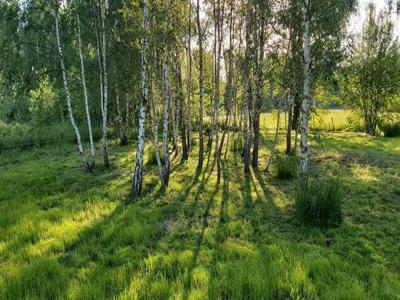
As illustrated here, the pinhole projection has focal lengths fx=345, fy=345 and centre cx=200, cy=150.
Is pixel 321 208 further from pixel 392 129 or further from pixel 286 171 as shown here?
pixel 392 129

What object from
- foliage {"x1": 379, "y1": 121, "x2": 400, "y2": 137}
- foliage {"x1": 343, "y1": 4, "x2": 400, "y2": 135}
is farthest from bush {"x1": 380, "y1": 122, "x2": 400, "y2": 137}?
foliage {"x1": 343, "y1": 4, "x2": 400, "y2": 135}

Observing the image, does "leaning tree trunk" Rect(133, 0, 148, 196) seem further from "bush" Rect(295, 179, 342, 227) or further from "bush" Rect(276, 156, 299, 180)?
"bush" Rect(276, 156, 299, 180)

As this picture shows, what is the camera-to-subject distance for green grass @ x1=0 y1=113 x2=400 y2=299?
4637mm

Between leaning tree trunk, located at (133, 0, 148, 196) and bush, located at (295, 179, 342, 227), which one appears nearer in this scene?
bush, located at (295, 179, 342, 227)

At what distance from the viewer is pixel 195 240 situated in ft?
21.2

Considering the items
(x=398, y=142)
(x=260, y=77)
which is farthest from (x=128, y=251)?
(x=398, y=142)

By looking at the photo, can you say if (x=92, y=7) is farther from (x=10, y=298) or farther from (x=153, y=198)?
(x=10, y=298)

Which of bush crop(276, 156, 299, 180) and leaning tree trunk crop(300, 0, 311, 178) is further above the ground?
leaning tree trunk crop(300, 0, 311, 178)

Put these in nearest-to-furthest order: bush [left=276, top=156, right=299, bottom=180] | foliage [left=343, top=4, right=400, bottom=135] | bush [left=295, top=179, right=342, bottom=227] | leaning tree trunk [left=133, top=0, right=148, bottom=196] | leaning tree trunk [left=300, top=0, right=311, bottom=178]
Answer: bush [left=295, top=179, right=342, bottom=227] → leaning tree trunk [left=300, top=0, right=311, bottom=178] → leaning tree trunk [left=133, top=0, right=148, bottom=196] → bush [left=276, top=156, right=299, bottom=180] → foliage [left=343, top=4, right=400, bottom=135]

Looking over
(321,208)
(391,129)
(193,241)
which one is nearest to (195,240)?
(193,241)

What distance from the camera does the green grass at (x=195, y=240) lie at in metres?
4.64

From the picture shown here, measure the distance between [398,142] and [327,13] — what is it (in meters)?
12.2

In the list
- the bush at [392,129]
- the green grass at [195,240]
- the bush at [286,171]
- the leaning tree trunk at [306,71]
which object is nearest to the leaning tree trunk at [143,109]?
the green grass at [195,240]

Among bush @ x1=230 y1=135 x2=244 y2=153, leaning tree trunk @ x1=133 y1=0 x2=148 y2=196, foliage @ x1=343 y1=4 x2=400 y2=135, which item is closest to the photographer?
leaning tree trunk @ x1=133 y1=0 x2=148 y2=196
